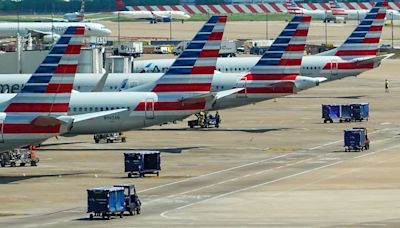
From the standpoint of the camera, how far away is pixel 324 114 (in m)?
130

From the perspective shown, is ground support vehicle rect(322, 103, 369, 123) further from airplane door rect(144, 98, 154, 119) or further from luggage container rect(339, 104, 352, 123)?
airplane door rect(144, 98, 154, 119)

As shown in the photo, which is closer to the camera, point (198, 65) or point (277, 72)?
point (198, 65)

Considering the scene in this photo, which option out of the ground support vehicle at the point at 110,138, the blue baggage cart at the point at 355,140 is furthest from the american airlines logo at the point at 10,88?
the blue baggage cart at the point at 355,140

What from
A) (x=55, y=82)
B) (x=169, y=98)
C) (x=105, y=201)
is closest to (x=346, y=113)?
(x=169, y=98)

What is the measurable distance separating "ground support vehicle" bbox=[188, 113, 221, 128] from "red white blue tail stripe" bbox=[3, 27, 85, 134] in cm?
4248

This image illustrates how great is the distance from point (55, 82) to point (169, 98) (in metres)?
18.6

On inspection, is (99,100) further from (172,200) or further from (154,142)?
(172,200)

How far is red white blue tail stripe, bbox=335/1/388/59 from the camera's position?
152375 mm

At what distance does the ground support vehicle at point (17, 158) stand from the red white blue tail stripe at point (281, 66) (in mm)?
27752

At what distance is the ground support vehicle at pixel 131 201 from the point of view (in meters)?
73.2

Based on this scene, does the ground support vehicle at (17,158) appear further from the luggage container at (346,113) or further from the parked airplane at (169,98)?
the luggage container at (346,113)

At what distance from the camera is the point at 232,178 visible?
89.1m

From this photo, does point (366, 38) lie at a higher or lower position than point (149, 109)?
higher

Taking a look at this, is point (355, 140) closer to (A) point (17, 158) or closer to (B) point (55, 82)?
(A) point (17, 158)
